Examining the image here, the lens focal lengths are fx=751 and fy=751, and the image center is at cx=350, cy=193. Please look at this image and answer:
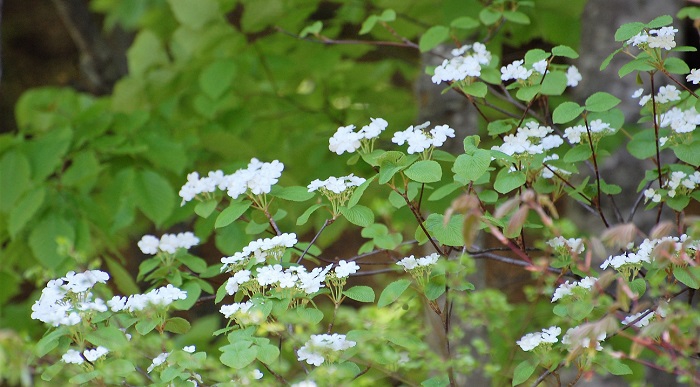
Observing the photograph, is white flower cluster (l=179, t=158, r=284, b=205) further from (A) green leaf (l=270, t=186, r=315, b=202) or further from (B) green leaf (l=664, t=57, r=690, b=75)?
(B) green leaf (l=664, t=57, r=690, b=75)

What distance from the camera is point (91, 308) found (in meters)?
1.25

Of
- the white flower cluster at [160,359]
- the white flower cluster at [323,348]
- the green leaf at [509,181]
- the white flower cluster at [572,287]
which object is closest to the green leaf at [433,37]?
the green leaf at [509,181]

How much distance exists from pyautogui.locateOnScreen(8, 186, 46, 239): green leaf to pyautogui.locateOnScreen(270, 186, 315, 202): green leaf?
2.66ft

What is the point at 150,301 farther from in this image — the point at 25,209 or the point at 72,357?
the point at 25,209

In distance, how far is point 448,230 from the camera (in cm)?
132

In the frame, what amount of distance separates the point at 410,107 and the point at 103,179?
118 cm

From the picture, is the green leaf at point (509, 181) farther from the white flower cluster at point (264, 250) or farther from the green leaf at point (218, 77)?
the green leaf at point (218, 77)

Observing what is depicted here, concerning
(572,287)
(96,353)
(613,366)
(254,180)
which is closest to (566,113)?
(572,287)

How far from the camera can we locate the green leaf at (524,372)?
125 cm

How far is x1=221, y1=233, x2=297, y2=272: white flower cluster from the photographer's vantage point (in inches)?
50.6

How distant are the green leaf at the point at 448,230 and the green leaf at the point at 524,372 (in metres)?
0.23

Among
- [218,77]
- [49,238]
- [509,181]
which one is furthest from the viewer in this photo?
[218,77]

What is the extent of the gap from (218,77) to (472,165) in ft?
3.84

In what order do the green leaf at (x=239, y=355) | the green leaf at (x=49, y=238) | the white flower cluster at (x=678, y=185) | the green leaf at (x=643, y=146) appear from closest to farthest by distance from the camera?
the green leaf at (x=239, y=355)
the white flower cluster at (x=678, y=185)
the green leaf at (x=643, y=146)
the green leaf at (x=49, y=238)
